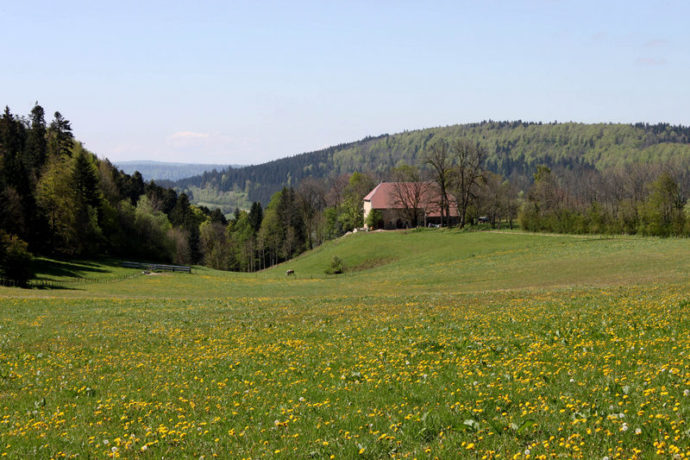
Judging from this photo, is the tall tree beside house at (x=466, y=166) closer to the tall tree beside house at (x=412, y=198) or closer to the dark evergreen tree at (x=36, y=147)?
the tall tree beside house at (x=412, y=198)

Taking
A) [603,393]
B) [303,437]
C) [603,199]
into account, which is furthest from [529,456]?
[603,199]

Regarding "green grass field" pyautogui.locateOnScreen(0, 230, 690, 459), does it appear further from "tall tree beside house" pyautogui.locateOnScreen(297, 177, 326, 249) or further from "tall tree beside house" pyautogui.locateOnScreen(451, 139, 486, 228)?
"tall tree beside house" pyautogui.locateOnScreen(297, 177, 326, 249)

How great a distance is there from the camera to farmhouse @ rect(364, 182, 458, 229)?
400ft

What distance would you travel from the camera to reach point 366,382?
37.7 ft

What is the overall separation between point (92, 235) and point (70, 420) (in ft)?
268

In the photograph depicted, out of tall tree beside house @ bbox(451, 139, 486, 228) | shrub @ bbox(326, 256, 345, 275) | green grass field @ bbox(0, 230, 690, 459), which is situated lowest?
shrub @ bbox(326, 256, 345, 275)

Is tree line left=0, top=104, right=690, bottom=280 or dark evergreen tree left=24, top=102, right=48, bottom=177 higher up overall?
dark evergreen tree left=24, top=102, right=48, bottom=177

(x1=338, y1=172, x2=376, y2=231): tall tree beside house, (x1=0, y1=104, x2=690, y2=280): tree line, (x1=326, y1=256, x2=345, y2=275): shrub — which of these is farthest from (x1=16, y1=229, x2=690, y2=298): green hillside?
(x1=338, y1=172, x2=376, y2=231): tall tree beside house

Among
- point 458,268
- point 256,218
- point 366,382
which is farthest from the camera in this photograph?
point 256,218

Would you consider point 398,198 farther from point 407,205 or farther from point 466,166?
point 466,166

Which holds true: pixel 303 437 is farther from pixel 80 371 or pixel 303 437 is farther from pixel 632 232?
pixel 632 232

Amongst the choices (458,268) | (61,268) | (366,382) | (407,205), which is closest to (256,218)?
(407,205)

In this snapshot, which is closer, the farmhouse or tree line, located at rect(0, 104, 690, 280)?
tree line, located at rect(0, 104, 690, 280)

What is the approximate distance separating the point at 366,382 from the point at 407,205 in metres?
112
